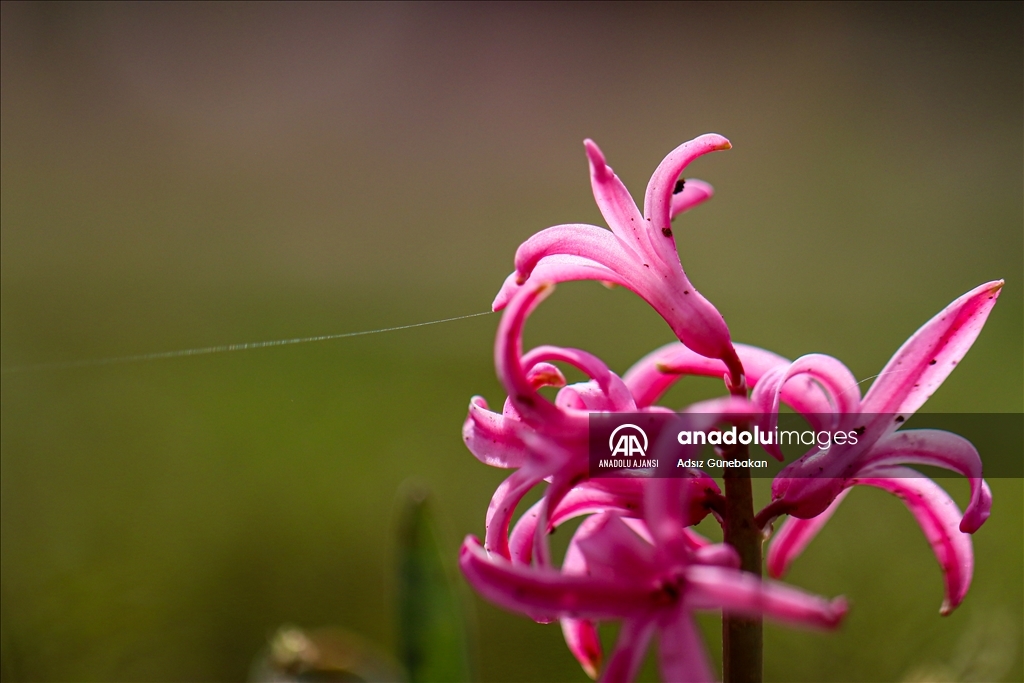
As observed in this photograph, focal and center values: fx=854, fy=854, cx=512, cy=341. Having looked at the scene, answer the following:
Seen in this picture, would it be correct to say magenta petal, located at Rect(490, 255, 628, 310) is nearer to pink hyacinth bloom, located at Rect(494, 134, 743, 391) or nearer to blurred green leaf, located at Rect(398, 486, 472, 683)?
pink hyacinth bloom, located at Rect(494, 134, 743, 391)

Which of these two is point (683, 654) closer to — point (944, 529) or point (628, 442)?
point (628, 442)

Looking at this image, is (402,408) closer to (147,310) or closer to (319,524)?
(319,524)

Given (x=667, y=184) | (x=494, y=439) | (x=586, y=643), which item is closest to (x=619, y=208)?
(x=667, y=184)

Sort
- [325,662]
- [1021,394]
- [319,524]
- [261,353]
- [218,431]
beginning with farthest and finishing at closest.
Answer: [261,353]
[218,431]
[1021,394]
[319,524]
[325,662]

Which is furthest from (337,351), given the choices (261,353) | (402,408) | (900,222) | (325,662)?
(900,222)

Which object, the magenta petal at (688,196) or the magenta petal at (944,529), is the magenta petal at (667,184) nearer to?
the magenta petal at (688,196)

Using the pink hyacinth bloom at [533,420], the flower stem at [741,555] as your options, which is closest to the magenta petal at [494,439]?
the pink hyacinth bloom at [533,420]

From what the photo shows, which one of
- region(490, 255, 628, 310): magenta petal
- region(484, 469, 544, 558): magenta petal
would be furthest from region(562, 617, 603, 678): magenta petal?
region(490, 255, 628, 310): magenta petal
